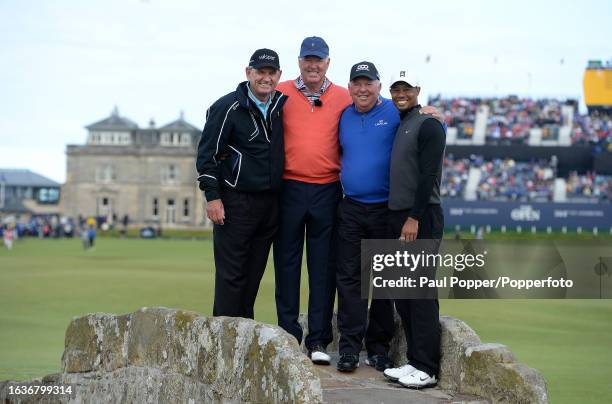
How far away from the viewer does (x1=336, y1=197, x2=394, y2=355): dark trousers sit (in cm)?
654

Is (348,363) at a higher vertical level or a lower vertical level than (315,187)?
lower

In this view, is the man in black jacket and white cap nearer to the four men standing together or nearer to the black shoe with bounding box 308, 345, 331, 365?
the four men standing together

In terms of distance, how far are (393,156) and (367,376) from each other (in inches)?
57.7

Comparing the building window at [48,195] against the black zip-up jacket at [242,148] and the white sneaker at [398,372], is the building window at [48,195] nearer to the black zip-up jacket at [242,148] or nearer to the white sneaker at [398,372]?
the black zip-up jacket at [242,148]

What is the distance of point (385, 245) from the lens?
650 cm

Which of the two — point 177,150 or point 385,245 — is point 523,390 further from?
point 177,150

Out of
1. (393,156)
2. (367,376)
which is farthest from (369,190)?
(367,376)

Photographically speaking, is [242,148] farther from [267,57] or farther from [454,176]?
[454,176]

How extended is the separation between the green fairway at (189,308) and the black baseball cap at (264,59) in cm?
453

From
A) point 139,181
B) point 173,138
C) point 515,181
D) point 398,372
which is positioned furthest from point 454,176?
point 398,372

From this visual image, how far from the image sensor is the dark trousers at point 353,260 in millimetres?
6543

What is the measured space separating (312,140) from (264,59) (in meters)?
0.65

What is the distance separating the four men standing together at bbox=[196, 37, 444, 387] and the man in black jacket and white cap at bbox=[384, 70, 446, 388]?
0.03ft

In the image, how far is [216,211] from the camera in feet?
21.7
